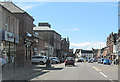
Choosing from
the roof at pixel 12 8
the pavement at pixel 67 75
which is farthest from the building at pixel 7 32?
the roof at pixel 12 8

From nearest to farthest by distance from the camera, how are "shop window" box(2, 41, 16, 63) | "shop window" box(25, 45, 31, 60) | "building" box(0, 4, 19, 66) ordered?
"building" box(0, 4, 19, 66)
"shop window" box(2, 41, 16, 63)
"shop window" box(25, 45, 31, 60)

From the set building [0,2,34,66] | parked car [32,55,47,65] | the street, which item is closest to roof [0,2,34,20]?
building [0,2,34,66]

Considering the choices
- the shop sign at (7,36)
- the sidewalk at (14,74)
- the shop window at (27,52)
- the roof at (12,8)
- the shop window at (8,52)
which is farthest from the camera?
the shop window at (27,52)

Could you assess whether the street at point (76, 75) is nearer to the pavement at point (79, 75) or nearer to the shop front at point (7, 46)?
the pavement at point (79, 75)

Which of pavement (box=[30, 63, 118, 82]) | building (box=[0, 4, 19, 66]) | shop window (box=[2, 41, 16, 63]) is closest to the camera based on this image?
pavement (box=[30, 63, 118, 82])

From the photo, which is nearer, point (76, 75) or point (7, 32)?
point (76, 75)

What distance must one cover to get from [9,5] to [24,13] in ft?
10.2

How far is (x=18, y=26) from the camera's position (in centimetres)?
3206

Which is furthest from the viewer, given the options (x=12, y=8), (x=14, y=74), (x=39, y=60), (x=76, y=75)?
(x=39, y=60)

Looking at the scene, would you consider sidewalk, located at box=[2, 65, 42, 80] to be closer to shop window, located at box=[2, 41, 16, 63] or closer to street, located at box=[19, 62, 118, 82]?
street, located at box=[19, 62, 118, 82]

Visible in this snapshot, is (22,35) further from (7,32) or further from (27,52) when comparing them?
(7,32)

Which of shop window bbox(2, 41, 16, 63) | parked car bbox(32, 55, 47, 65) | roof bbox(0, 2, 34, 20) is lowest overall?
parked car bbox(32, 55, 47, 65)

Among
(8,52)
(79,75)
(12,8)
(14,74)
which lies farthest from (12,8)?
(79,75)

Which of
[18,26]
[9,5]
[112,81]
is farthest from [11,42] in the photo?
[112,81]
